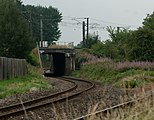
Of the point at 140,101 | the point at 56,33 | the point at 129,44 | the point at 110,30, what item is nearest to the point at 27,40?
the point at 129,44

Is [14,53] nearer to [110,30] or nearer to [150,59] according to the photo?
[150,59]

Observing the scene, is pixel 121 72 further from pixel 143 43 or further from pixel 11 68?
pixel 11 68

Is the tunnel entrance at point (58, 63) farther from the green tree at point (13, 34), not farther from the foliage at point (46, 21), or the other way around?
the foliage at point (46, 21)

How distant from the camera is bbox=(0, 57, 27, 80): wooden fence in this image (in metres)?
31.1

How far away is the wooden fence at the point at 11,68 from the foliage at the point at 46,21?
2548 inches

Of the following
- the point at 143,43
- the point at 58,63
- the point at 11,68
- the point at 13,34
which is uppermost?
the point at 13,34

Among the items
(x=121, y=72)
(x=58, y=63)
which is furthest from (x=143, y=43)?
(x=58, y=63)

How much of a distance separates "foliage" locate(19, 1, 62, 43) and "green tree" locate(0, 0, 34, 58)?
54.5 meters

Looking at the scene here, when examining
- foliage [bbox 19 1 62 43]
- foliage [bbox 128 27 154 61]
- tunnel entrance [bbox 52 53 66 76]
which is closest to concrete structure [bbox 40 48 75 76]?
tunnel entrance [bbox 52 53 66 76]

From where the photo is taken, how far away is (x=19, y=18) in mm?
48688

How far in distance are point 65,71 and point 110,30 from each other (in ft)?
54.4

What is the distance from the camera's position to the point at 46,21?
12156 cm

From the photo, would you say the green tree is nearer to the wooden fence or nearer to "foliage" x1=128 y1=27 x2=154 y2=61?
the wooden fence

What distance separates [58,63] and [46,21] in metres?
55.2
